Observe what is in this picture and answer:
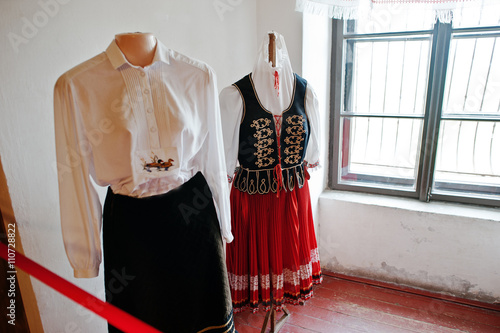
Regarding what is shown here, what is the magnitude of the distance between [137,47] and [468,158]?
202 centimetres

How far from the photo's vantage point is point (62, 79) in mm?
805

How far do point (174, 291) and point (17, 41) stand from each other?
802 millimetres

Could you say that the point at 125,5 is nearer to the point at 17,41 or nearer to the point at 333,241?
the point at 17,41

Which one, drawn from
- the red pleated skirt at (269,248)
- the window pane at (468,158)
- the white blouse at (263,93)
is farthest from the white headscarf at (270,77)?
the window pane at (468,158)

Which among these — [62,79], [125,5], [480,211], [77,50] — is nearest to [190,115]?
[62,79]

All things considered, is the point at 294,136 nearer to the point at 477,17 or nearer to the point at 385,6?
the point at 385,6

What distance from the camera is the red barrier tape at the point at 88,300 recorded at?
711mm

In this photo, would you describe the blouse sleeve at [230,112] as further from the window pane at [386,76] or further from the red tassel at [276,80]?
the window pane at [386,76]

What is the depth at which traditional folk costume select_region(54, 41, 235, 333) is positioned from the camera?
84cm

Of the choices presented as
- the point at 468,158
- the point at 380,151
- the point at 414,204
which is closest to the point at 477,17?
the point at 468,158

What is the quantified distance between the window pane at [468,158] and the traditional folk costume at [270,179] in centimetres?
101

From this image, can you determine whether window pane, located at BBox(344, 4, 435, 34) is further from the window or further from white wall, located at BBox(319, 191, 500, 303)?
white wall, located at BBox(319, 191, 500, 303)

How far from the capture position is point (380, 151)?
2.25 m

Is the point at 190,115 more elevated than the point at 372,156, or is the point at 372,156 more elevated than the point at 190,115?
the point at 190,115
